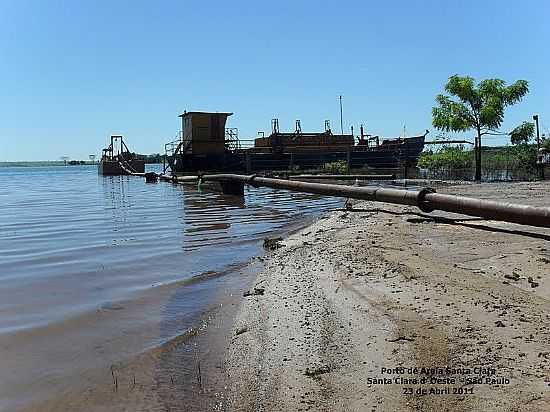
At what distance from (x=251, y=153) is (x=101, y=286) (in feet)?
134

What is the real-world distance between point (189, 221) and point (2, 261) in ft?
19.6

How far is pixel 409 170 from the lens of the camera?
35688 millimetres

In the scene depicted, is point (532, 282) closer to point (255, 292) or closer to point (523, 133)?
point (255, 292)

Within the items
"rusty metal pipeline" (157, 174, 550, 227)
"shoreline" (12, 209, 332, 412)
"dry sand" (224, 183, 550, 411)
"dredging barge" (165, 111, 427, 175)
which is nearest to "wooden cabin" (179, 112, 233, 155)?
"dredging barge" (165, 111, 427, 175)

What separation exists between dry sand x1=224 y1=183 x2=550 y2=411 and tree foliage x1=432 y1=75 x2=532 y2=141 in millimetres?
21339

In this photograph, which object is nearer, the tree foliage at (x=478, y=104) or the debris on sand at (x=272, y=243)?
the debris on sand at (x=272, y=243)

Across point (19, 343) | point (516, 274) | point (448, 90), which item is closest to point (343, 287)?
point (516, 274)

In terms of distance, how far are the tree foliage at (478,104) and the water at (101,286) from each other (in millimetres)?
15498

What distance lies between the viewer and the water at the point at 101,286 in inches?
178

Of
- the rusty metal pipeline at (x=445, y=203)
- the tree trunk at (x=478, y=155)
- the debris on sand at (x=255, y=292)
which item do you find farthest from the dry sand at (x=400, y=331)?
the tree trunk at (x=478, y=155)

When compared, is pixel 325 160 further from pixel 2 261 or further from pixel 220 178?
pixel 2 261

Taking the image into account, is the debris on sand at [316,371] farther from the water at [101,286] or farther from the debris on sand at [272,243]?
A: the debris on sand at [272,243]

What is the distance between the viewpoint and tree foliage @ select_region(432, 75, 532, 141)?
27.2 metres

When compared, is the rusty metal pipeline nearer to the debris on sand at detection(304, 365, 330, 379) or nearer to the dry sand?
the dry sand
